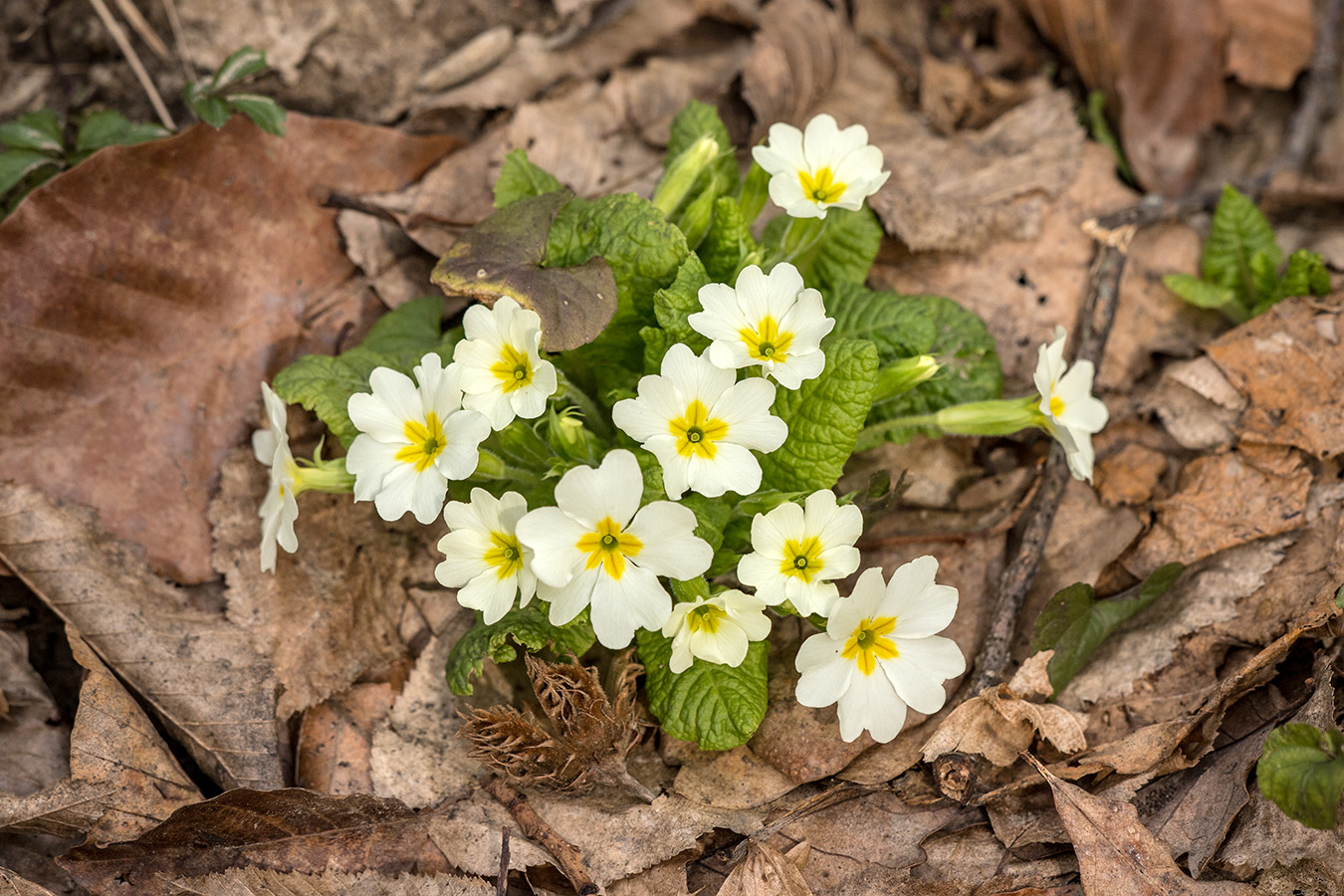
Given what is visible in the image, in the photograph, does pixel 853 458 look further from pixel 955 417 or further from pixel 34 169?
pixel 34 169

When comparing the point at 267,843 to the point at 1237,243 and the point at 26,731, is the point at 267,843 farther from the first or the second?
the point at 1237,243

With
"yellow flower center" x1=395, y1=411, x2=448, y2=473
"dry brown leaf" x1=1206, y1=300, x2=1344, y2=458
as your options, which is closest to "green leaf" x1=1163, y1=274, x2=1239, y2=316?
"dry brown leaf" x1=1206, y1=300, x2=1344, y2=458

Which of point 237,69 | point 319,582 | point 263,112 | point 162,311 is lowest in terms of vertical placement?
point 319,582

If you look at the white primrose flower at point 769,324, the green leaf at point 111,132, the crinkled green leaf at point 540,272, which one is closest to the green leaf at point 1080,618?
the white primrose flower at point 769,324

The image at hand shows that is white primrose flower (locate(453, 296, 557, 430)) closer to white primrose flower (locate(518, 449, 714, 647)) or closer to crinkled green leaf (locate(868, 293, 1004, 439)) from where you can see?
white primrose flower (locate(518, 449, 714, 647))

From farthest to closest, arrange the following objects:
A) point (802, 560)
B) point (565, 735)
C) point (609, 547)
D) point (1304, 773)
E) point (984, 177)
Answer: point (984, 177), point (565, 735), point (802, 560), point (609, 547), point (1304, 773)

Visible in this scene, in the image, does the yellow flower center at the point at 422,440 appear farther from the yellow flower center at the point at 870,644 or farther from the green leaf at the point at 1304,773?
the green leaf at the point at 1304,773

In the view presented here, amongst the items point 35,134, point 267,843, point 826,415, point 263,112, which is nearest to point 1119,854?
point 826,415
